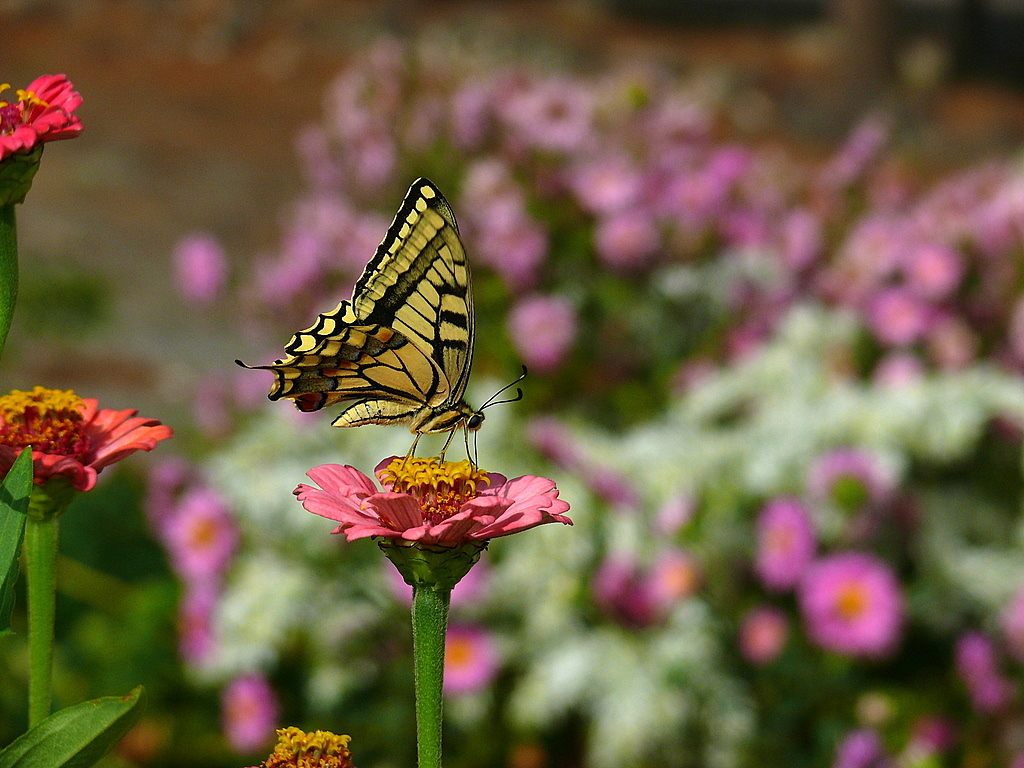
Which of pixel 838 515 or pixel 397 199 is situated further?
pixel 397 199

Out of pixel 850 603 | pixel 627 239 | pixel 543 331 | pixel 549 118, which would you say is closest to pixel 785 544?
pixel 850 603

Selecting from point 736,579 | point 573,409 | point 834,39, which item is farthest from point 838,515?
point 834,39

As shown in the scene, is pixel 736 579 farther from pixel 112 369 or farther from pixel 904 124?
pixel 904 124

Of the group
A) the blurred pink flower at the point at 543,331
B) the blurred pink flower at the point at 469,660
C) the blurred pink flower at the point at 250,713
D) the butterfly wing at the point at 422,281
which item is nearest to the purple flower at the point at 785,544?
the blurred pink flower at the point at 469,660

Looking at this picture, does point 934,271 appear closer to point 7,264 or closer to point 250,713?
point 250,713

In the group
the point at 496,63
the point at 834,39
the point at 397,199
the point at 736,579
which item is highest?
the point at 834,39

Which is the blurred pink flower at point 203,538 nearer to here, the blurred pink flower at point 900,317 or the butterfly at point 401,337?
the butterfly at point 401,337
